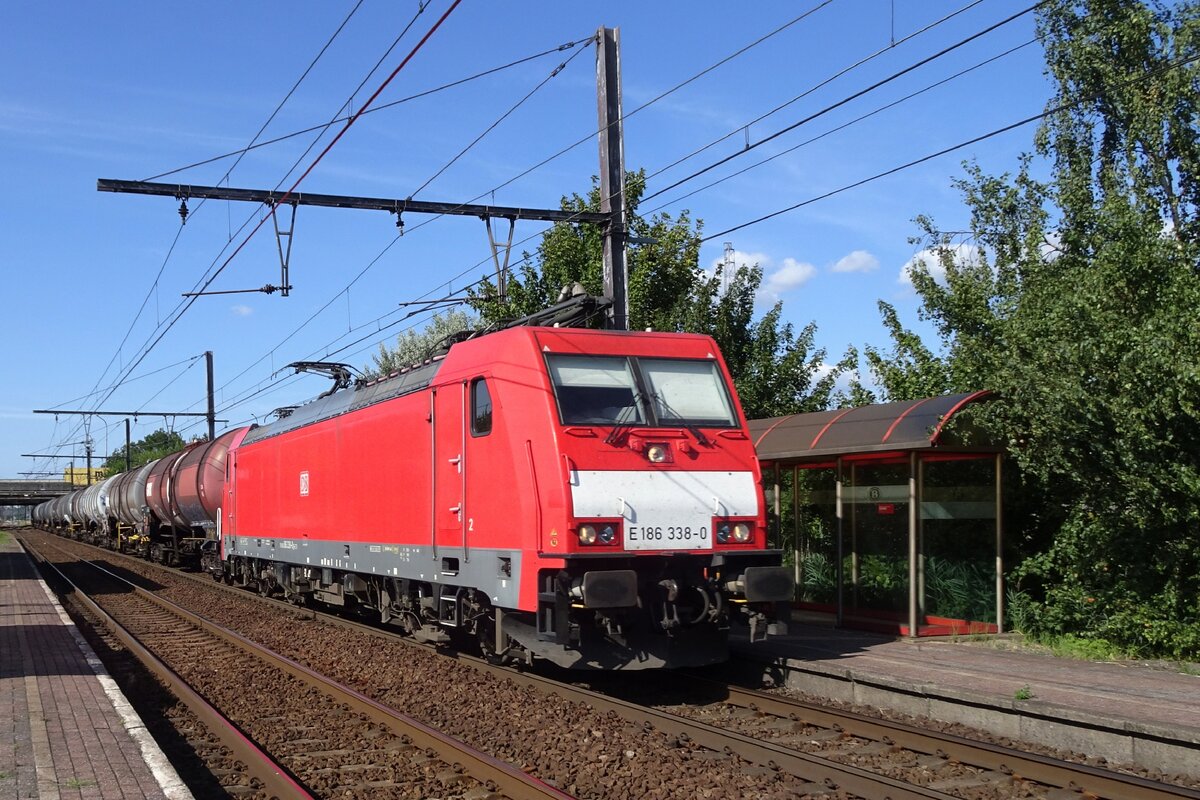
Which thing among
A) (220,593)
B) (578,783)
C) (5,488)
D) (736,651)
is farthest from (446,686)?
(5,488)

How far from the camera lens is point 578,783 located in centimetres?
757

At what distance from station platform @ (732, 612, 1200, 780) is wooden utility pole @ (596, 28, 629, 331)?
5756mm

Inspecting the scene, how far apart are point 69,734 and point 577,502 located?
4.42 metres

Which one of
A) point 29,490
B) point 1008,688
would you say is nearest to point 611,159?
point 1008,688

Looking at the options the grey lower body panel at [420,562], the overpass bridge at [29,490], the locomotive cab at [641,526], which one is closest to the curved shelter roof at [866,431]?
the locomotive cab at [641,526]

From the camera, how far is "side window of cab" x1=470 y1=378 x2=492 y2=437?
11.0 m

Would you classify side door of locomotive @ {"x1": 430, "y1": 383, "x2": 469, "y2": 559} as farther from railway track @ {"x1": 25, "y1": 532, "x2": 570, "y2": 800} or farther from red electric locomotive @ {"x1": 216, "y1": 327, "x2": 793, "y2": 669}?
railway track @ {"x1": 25, "y1": 532, "x2": 570, "y2": 800}

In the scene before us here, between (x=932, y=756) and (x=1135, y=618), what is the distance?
4.68 metres

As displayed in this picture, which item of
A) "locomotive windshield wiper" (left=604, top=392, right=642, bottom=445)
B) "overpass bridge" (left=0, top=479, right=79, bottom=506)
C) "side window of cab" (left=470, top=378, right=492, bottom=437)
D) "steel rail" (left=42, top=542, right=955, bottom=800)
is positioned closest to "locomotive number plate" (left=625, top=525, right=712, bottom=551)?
"locomotive windshield wiper" (left=604, top=392, right=642, bottom=445)

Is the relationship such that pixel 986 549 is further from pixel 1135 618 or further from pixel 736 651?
pixel 736 651

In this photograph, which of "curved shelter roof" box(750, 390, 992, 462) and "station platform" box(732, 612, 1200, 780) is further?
"curved shelter roof" box(750, 390, 992, 462)

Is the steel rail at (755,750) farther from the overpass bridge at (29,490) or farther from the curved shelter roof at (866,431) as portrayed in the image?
the overpass bridge at (29,490)

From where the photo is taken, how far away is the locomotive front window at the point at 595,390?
10523mm

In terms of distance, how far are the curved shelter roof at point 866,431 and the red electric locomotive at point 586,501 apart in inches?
108
